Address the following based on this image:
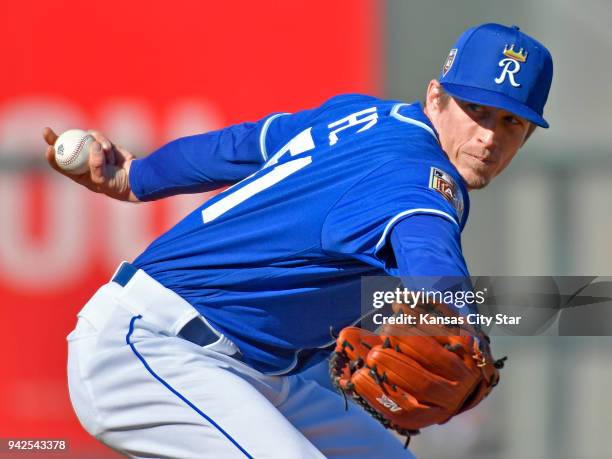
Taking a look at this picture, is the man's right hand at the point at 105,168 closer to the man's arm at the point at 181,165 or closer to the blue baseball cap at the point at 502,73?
the man's arm at the point at 181,165

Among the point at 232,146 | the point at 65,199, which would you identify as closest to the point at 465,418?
the point at 65,199

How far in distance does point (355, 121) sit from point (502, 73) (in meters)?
0.38

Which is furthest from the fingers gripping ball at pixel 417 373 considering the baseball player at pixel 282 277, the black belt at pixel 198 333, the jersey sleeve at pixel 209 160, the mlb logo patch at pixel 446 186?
the jersey sleeve at pixel 209 160

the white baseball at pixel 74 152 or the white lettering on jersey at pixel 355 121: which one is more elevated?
the white lettering on jersey at pixel 355 121

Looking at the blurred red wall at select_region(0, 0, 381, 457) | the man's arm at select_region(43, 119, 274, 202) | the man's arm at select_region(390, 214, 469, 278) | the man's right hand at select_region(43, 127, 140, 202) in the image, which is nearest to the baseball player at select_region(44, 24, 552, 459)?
the man's arm at select_region(390, 214, 469, 278)

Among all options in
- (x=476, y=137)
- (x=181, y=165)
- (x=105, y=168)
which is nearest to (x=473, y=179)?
(x=476, y=137)

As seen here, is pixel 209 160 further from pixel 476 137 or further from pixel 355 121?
pixel 476 137

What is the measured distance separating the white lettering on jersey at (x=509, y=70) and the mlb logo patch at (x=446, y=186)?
0.39 meters

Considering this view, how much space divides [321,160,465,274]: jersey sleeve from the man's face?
Result: 25cm

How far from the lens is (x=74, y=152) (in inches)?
125

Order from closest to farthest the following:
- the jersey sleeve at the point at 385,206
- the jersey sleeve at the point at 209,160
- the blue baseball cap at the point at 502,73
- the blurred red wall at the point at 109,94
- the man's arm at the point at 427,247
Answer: the man's arm at the point at 427,247
the jersey sleeve at the point at 385,206
the blue baseball cap at the point at 502,73
the jersey sleeve at the point at 209,160
the blurred red wall at the point at 109,94

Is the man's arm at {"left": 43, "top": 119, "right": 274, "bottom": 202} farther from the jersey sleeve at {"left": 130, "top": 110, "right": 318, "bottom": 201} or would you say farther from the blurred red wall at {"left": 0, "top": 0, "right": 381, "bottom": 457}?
the blurred red wall at {"left": 0, "top": 0, "right": 381, "bottom": 457}

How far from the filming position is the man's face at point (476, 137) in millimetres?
2678

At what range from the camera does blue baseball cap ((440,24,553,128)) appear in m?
2.66
